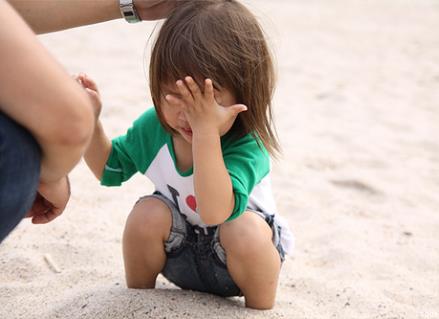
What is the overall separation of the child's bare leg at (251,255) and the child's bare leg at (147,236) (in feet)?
0.60

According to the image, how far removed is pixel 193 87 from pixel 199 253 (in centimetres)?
55

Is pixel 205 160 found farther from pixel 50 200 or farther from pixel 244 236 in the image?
pixel 50 200

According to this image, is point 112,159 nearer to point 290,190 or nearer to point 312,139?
point 290,190

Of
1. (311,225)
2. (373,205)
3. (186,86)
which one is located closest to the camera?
(186,86)

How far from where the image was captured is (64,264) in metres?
2.49

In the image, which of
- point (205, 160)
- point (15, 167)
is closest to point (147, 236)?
point (205, 160)

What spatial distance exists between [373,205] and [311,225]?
0.38 m

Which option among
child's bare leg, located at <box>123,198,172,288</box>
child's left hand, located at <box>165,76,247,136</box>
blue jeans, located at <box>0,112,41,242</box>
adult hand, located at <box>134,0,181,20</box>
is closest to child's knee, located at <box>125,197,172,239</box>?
child's bare leg, located at <box>123,198,172,288</box>

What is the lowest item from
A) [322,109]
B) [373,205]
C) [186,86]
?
[322,109]

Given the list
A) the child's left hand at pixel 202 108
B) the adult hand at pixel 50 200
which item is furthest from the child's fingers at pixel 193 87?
A: the adult hand at pixel 50 200

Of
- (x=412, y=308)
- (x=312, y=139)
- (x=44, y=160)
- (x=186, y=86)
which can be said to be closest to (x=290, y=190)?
(x=312, y=139)

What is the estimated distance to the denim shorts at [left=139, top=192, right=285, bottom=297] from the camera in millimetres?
2068

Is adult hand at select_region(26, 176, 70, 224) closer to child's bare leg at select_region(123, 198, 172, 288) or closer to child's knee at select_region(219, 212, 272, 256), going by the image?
child's bare leg at select_region(123, 198, 172, 288)

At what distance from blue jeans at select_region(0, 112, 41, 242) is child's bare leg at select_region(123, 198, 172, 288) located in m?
0.71
